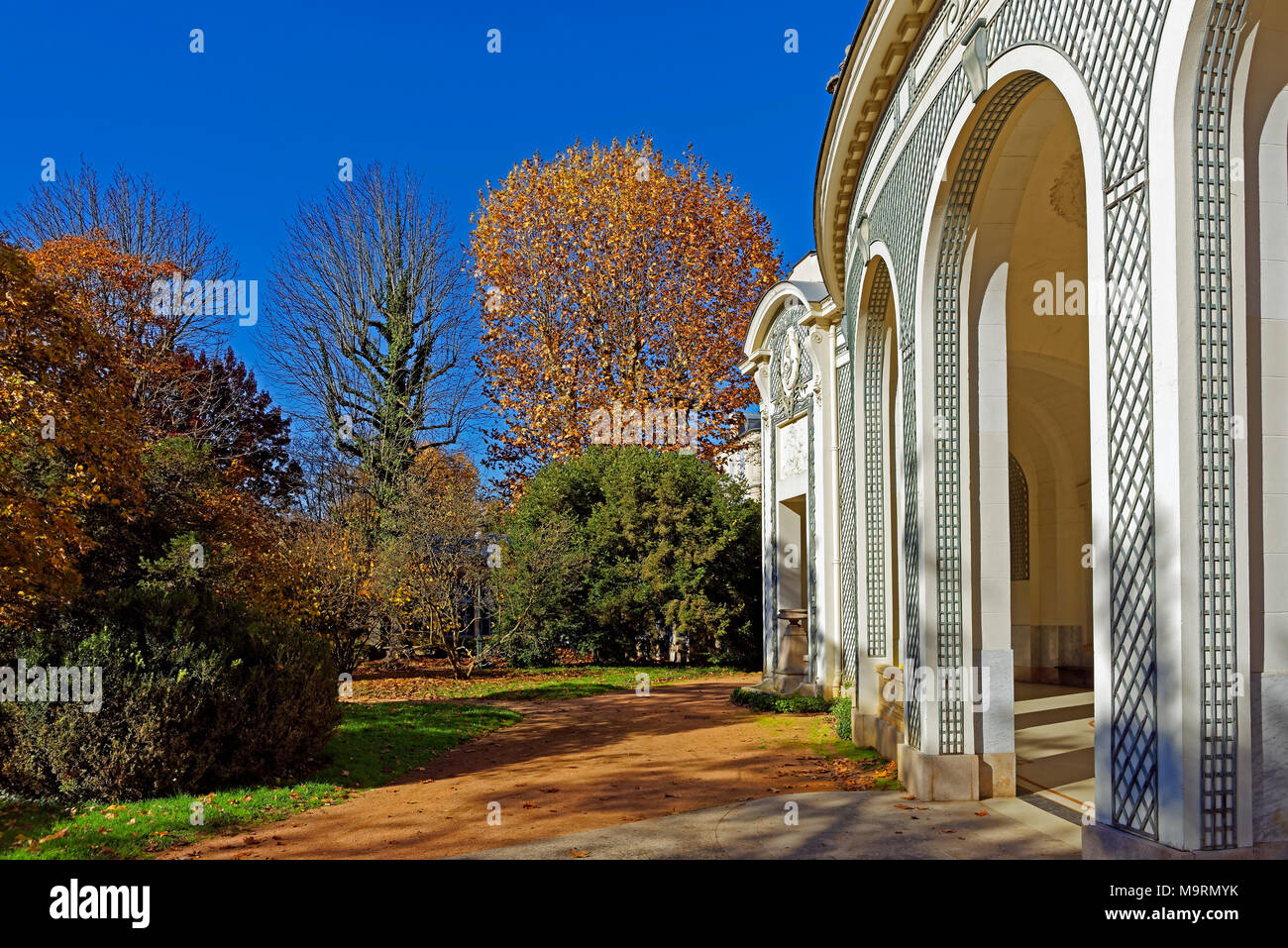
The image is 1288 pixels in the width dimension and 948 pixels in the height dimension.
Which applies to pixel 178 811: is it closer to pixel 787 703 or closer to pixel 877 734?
pixel 877 734

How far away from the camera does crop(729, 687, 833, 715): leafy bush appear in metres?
13.5

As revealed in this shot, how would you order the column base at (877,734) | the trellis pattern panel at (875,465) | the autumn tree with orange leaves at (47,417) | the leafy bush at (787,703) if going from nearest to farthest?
the autumn tree with orange leaves at (47,417), the column base at (877,734), the trellis pattern panel at (875,465), the leafy bush at (787,703)

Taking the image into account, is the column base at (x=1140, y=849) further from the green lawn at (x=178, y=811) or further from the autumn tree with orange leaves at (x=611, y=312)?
the autumn tree with orange leaves at (x=611, y=312)

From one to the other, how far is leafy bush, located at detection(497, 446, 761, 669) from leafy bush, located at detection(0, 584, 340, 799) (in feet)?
40.0

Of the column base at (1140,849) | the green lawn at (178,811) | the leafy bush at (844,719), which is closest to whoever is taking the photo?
the column base at (1140,849)

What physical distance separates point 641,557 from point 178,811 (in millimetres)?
15600

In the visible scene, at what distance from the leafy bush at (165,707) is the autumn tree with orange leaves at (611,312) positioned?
14.9m

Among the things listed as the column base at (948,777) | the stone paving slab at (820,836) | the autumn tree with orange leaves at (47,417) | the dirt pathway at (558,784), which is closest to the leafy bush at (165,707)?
the autumn tree with orange leaves at (47,417)

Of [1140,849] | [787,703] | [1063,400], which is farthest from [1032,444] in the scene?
[1140,849]

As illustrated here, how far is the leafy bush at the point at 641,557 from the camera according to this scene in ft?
69.8

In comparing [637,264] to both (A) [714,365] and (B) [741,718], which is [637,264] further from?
(B) [741,718]
